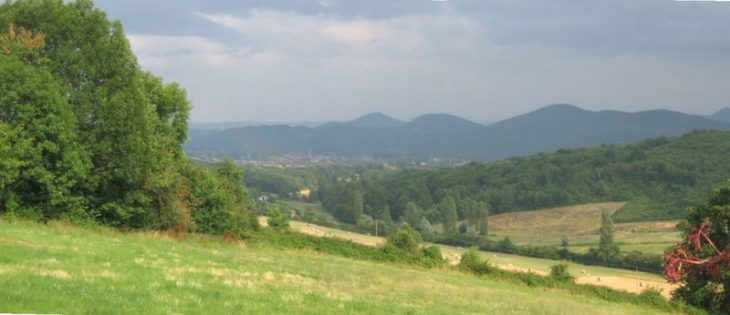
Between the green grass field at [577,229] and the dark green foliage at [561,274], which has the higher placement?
the dark green foliage at [561,274]

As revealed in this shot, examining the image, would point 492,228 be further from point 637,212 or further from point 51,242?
point 51,242

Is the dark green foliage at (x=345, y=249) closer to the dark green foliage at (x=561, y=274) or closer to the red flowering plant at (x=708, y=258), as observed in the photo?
the dark green foliage at (x=561, y=274)

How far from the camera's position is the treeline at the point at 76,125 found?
1158 inches

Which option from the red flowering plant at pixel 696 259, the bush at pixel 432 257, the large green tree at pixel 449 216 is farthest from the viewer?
the large green tree at pixel 449 216

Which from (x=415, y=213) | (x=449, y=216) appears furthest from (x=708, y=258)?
(x=415, y=213)

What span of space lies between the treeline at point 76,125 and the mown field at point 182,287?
13.5 feet

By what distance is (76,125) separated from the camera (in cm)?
3238

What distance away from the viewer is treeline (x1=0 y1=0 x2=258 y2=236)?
2941 centimetres

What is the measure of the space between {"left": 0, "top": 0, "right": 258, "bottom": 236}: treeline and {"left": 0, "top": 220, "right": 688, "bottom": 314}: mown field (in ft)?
13.5

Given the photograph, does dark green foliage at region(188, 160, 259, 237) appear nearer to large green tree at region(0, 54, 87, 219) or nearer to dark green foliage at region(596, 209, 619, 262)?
large green tree at region(0, 54, 87, 219)

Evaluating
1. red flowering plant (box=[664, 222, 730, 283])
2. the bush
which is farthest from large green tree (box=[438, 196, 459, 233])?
red flowering plant (box=[664, 222, 730, 283])

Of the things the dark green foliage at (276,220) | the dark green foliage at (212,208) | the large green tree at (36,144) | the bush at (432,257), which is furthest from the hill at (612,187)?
the large green tree at (36,144)

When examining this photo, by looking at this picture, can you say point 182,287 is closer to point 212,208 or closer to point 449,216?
point 212,208

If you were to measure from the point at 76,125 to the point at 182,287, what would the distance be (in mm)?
21544
